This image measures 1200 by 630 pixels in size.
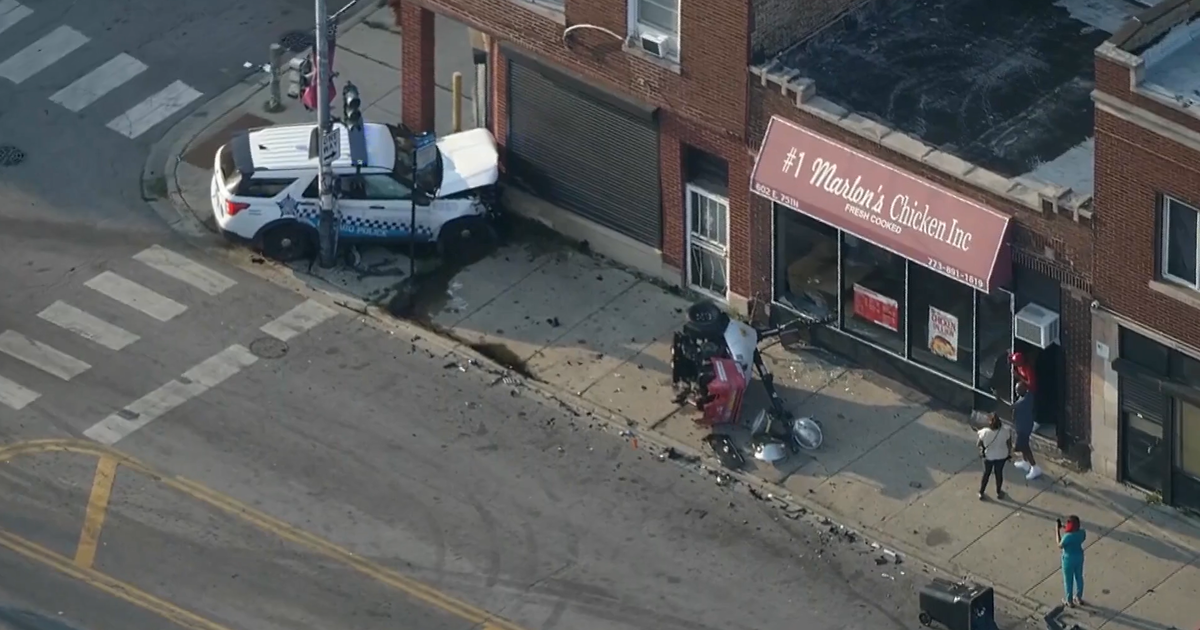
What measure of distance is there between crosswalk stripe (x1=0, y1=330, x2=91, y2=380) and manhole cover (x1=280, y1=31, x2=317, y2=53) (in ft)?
31.3

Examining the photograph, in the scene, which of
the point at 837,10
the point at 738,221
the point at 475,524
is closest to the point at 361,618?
the point at 475,524

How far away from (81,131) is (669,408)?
1287 cm

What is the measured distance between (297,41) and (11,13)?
5.49 m

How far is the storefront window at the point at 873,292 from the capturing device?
39.2 meters

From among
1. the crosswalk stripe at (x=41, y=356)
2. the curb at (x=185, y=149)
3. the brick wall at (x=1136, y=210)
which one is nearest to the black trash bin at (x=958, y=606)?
the brick wall at (x=1136, y=210)

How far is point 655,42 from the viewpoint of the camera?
132 feet

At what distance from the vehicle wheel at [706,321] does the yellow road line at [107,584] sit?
8204mm

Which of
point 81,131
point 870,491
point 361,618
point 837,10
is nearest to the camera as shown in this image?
point 361,618

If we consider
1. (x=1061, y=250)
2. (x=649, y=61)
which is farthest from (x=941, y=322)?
(x=649, y=61)

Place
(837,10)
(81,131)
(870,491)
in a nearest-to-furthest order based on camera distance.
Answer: (870,491) < (837,10) < (81,131)

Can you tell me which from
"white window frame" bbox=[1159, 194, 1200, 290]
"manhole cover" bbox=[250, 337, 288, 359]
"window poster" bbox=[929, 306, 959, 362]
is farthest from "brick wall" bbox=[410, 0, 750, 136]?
"white window frame" bbox=[1159, 194, 1200, 290]

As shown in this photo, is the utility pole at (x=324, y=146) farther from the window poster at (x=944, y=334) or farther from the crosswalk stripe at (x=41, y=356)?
the window poster at (x=944, y=334)

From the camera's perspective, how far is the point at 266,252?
43188 mm

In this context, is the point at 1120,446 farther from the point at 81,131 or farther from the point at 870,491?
the point at 81,131
